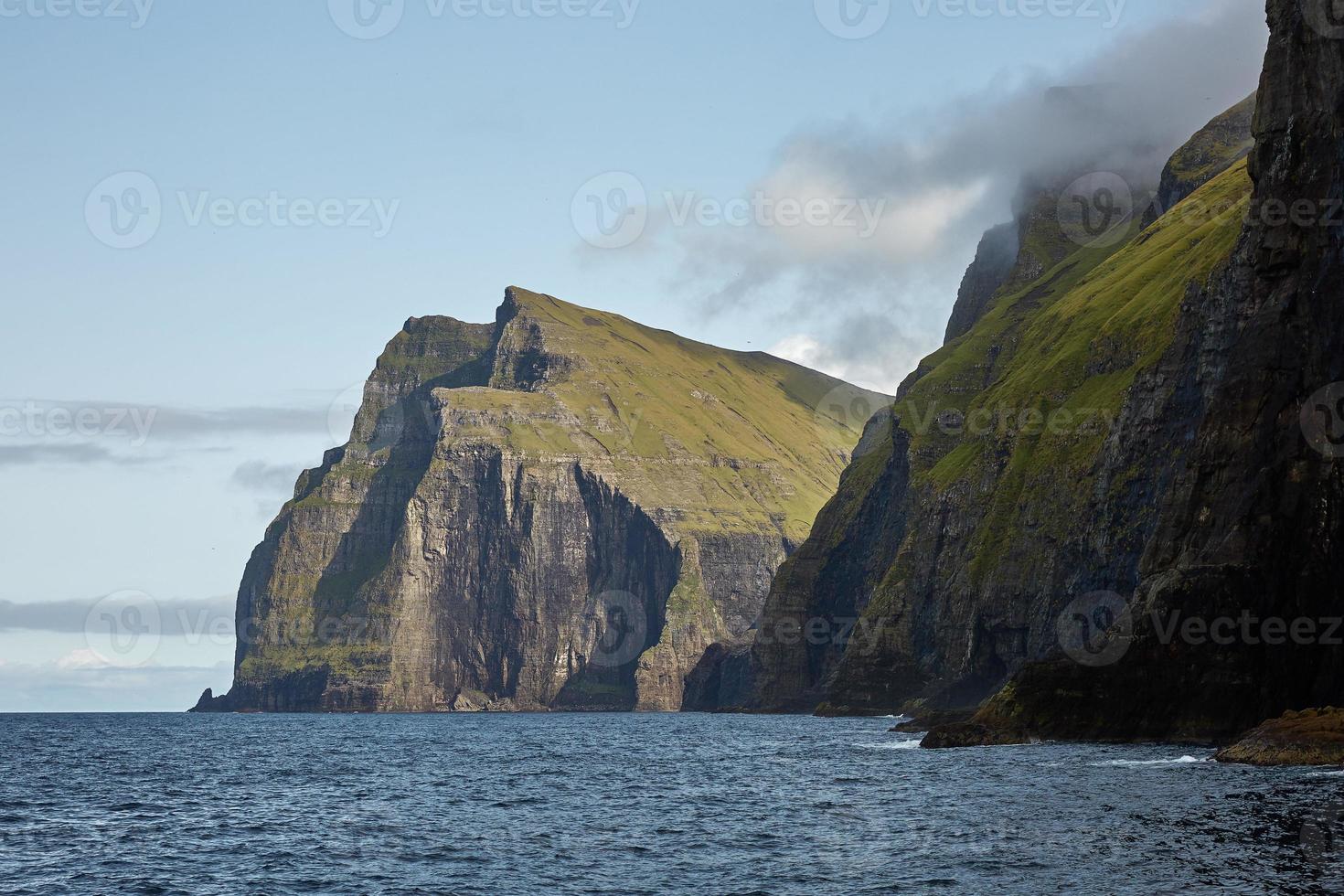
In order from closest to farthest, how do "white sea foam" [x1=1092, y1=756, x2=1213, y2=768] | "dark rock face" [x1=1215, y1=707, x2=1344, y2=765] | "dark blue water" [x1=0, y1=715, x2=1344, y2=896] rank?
"dark blue water" [x1=0, y1=715, x2=1344, y2=896], "dark rock face" [x1=1215, y1=707, x2=1344, y2=765], "white sea foam" [x1=1092, y1=756, x2=1213, y2=768]

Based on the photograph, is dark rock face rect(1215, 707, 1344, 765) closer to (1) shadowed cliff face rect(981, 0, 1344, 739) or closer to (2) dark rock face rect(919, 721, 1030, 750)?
(1) shadowed cliff face rect(981, 0, 1344, 739)

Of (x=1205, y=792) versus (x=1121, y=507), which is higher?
(x=1121, y=507)

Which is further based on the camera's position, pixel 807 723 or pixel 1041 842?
pixel 807 723

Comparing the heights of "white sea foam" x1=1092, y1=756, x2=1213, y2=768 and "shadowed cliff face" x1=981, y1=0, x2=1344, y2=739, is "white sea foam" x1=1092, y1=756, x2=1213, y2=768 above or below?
below

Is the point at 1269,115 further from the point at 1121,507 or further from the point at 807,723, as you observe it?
the point at 807,723

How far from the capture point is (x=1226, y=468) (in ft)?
355

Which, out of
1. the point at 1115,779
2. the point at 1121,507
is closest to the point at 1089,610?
the point at 1121,507

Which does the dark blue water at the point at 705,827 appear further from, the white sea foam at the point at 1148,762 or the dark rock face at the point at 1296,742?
the dark rock face at the point at 1296,742

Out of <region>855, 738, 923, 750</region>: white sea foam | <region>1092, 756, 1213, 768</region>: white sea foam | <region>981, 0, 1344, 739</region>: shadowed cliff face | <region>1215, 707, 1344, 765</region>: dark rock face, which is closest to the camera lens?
<region>1215, 707, 1344, 765</region>: dark rock face

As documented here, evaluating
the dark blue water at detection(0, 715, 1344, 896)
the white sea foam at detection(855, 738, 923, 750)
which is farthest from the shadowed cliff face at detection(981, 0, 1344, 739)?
the white sea foam at detection(855, 738, 923, 750)

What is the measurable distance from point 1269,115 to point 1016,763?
56865mm

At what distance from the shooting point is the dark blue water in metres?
51.9

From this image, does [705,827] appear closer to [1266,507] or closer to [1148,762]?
[1148,762]

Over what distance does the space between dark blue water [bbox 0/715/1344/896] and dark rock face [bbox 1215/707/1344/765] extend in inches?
99.8
